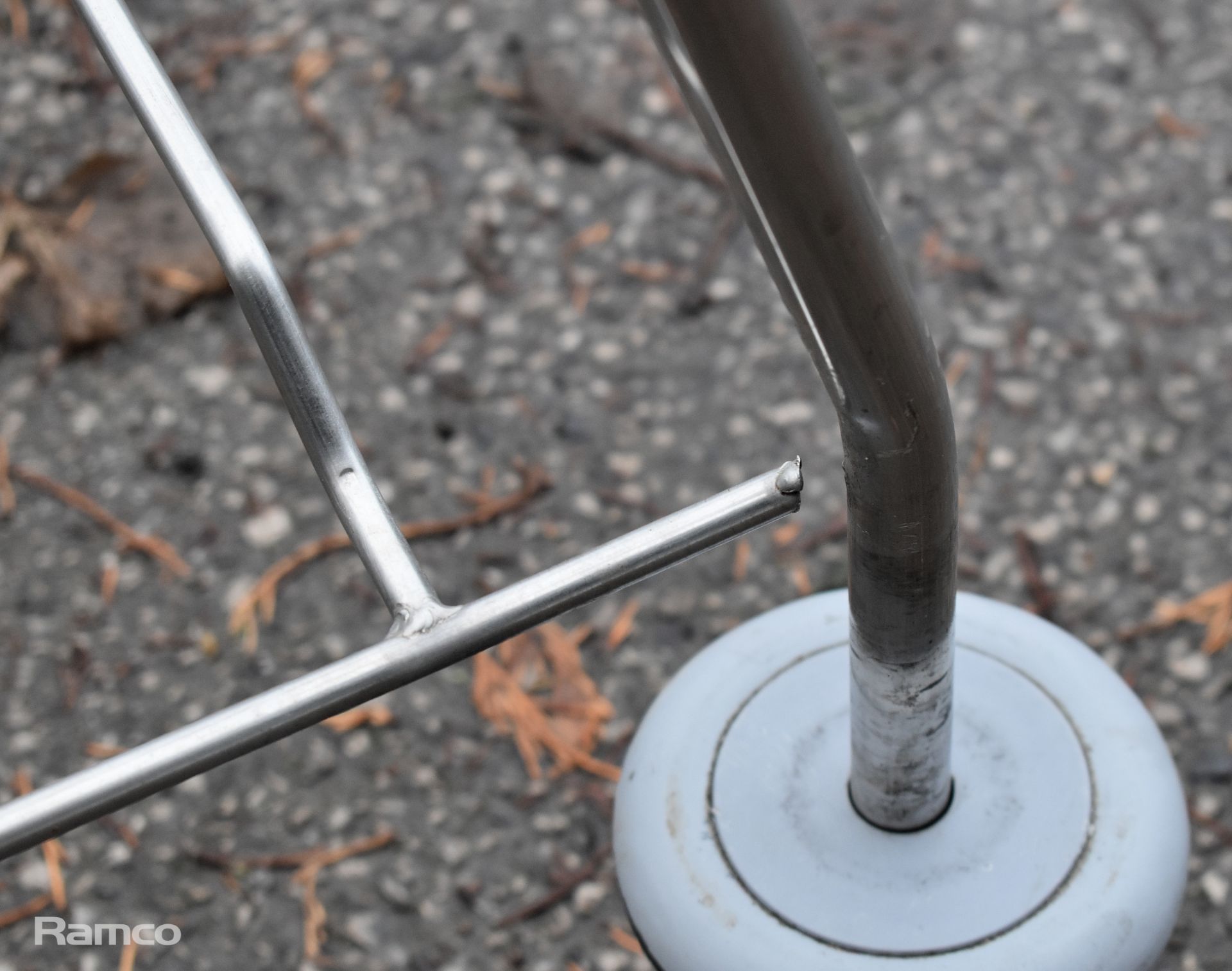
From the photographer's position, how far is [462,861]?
4.64 ft

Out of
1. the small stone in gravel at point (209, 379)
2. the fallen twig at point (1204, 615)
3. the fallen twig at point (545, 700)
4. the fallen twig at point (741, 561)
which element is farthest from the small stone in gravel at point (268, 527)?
the fallen twig at point (1204, 615)

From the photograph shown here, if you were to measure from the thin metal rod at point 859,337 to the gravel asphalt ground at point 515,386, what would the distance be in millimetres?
685

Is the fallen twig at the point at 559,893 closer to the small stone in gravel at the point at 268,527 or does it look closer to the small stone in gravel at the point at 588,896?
the small stone in gravel at the point at 588,896

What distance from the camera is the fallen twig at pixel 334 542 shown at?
1.61 m

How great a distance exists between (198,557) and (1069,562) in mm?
1033

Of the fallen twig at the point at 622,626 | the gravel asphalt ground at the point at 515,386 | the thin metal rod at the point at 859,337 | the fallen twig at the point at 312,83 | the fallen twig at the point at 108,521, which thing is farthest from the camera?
the fallen twig at the point at 312,83

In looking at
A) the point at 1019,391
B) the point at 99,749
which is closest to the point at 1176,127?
the point at 1019,391

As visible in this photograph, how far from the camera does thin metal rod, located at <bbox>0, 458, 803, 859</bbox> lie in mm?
613

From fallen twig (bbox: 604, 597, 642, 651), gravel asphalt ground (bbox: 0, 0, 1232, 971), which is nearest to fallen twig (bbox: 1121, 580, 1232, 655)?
gravel asphalt ground (bbox: 0, 0, 1232, 971)

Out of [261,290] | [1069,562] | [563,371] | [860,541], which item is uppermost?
[261,290]

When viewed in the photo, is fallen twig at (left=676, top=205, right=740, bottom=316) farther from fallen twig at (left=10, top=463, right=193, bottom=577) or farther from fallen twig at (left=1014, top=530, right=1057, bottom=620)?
fallen twig at (left=10, top=463, right=193, bottom=577)

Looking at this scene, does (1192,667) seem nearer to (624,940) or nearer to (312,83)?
(624,940)

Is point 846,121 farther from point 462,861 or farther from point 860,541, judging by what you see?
point 860,541

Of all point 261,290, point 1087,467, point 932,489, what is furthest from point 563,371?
point 932,489
